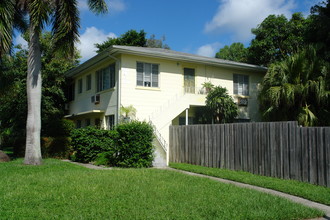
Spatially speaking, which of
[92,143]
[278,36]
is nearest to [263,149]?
[92,143]

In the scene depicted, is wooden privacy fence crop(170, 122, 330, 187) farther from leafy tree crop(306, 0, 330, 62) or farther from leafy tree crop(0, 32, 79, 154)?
leafy tree crop(0, 32, 79, 154)

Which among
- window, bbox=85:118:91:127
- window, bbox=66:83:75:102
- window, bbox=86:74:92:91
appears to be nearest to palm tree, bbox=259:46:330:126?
window, bbox=86:74:92:91

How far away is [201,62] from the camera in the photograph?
1884 cm

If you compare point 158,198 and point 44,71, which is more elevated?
point 44,71

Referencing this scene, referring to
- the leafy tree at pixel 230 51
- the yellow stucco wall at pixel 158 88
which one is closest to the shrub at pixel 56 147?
the yellow stucco wall at pixel 158 88

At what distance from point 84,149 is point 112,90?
3851mm

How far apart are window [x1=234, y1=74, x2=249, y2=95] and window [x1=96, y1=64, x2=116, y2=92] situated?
26.8 ft

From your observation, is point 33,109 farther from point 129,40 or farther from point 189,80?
point 129,40

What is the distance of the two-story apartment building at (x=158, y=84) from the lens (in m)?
16.8

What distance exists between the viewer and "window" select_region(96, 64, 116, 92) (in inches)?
703

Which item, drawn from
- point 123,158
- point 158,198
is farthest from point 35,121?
point 158,198

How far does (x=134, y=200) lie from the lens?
690 cm

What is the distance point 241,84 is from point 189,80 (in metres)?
4.17

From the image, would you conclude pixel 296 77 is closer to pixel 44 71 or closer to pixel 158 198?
pixel 158 198
